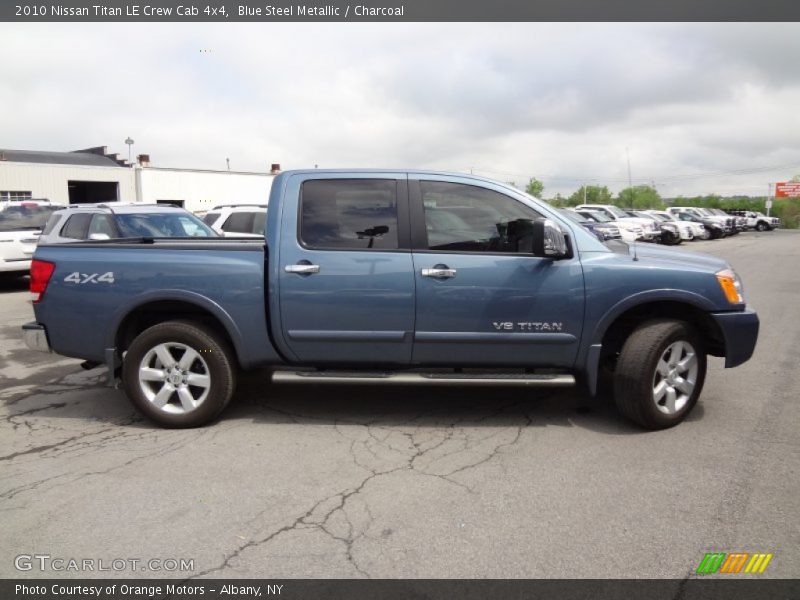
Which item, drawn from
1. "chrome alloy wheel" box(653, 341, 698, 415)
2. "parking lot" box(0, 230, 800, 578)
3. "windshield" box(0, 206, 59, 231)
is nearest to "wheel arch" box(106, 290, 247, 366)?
"parking lot" box(0, 230, 800, 578)

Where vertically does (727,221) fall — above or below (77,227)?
above

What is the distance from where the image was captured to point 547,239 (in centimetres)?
428

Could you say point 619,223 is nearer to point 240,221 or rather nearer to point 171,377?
point 240,221

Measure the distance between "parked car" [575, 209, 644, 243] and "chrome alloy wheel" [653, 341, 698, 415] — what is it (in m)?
19.1

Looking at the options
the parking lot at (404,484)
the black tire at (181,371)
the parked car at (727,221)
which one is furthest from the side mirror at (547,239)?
the parked car at (727,221)

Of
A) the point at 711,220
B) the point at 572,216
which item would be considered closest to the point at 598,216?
the point at 711,220

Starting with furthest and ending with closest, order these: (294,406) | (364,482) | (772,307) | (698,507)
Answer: (772,307) < (294,406) < (364,482) < (698,507)

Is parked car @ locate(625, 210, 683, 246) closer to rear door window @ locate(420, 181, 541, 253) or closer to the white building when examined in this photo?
the white building

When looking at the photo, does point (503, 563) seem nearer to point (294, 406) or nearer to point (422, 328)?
point (422, 328)

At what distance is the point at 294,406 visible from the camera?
5.15m

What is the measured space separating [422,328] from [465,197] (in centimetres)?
108

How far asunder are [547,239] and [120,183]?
1556 inches
